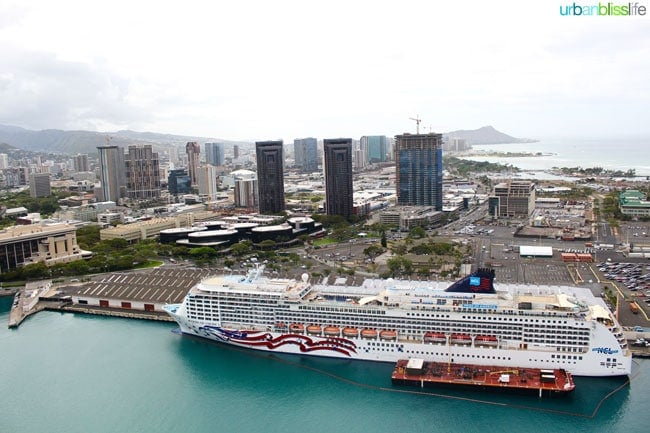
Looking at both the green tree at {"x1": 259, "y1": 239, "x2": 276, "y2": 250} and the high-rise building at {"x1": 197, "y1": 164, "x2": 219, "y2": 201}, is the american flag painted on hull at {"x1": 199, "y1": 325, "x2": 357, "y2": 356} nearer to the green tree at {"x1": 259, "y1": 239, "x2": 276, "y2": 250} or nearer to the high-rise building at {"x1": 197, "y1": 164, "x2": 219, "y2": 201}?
the green tree at {"x1": 259, "y1": 239, "x2": 276, "y2": 250}

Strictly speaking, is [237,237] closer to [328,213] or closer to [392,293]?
[328,213]

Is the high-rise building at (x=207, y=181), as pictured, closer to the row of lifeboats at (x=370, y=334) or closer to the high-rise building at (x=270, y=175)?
the high-rise building at (x=270, y=175)

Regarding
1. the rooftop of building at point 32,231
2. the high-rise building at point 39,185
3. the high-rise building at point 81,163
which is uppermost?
the high-rise building at point 81,163

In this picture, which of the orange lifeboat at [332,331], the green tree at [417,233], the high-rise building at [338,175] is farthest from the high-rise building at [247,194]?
the orange lifeboat at [332,331]

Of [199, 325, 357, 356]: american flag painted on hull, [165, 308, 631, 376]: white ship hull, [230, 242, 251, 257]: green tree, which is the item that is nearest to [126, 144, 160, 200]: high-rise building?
[230, 242, 251, 257]: green tree

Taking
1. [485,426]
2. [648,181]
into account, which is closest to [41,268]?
[485,426]

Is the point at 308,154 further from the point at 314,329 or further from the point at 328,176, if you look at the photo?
the point at 314,329
